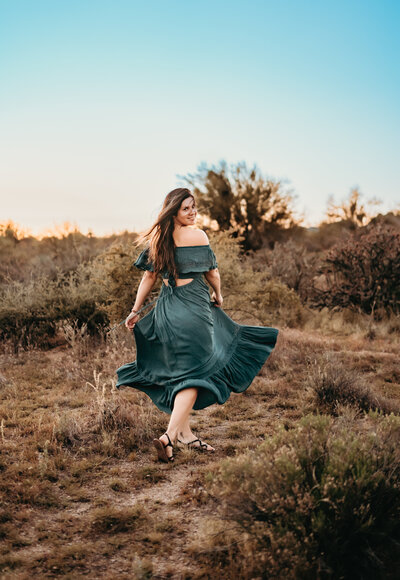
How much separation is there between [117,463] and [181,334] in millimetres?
1097

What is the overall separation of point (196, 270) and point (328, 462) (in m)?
1.94

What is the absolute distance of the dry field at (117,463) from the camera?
254 centimetres

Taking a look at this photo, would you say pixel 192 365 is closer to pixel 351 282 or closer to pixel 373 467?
pixel 373 467

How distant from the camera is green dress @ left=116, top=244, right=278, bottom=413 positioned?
3918 mm

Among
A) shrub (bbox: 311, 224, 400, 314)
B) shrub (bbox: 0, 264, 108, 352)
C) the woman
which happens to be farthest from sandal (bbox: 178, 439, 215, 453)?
shrub (bbox: 311, 224, 400, 314)

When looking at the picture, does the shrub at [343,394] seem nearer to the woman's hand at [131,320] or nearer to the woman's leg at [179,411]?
the woman's leg at [179,411]

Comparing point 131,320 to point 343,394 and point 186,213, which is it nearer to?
point 186,213

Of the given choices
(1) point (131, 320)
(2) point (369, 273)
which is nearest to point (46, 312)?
(1) point (131, 320)

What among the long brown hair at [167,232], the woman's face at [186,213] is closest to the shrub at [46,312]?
the long brown hair at [167,232]

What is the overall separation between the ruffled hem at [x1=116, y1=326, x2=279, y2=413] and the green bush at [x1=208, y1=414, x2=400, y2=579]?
4.22ft

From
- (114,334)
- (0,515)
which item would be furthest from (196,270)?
(114,334)

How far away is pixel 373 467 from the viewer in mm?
2459

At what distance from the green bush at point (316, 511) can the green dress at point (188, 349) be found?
1.35 m

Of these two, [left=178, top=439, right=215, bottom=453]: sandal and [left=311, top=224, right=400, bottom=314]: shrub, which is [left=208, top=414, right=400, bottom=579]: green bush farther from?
[left=311, top=224, right=400, bottom=314]: shrub
